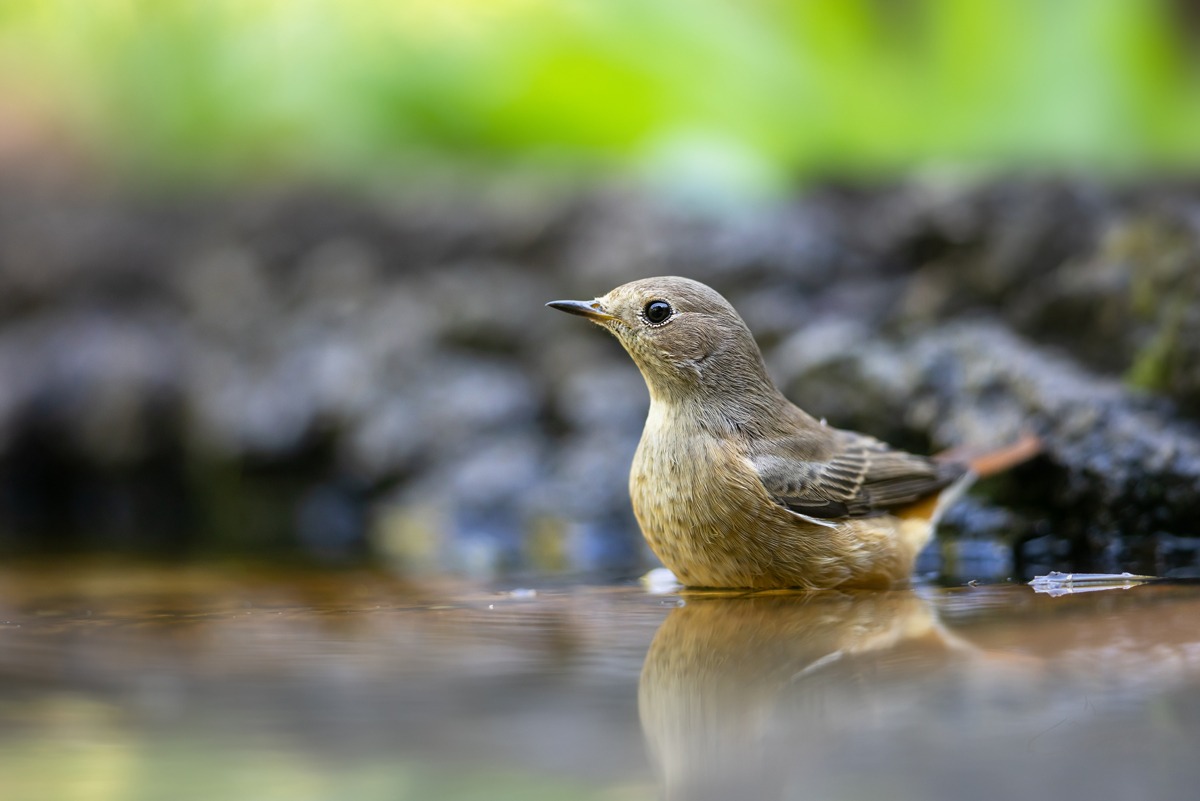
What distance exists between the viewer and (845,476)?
3.81 m

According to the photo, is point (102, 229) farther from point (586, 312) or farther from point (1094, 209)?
point (1094, 209)

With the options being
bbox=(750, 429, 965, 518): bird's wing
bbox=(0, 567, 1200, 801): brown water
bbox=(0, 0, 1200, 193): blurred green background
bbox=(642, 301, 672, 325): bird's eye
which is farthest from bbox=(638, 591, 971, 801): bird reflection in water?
bbox=(0, 0, 1200, 193): blurred green background

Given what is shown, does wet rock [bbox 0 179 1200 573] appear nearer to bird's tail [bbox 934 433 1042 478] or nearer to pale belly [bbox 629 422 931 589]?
bird's tail [bbox 934 433 1042 478]

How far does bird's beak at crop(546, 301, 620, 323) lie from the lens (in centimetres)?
368

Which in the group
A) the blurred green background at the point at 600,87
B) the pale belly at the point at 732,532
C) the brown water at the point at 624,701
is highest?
the blurred green background at the point at 600,87

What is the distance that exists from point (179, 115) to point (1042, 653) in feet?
31.9

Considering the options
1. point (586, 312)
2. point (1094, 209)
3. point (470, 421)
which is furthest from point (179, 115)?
point (1094, 209)

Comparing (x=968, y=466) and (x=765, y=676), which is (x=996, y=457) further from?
(x=765, y=676)

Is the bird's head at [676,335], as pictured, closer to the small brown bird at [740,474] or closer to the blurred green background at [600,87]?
the small brown bird at [740,474]

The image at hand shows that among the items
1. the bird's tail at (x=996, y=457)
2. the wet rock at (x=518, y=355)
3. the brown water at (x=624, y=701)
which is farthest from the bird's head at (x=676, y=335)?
the wet rock at (x=518, y=355)

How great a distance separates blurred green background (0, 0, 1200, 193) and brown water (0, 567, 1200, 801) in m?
4.91

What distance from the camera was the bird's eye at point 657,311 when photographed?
376 cm

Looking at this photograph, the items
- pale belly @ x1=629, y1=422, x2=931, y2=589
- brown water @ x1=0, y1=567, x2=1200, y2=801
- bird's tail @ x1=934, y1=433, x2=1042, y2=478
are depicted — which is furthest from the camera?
bird's tail @ x1=934, y1=433, x2=1042, y2=478

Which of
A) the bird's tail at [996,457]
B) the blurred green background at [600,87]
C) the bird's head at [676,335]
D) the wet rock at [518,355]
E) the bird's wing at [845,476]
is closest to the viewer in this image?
the bird's wing at [845,476]
